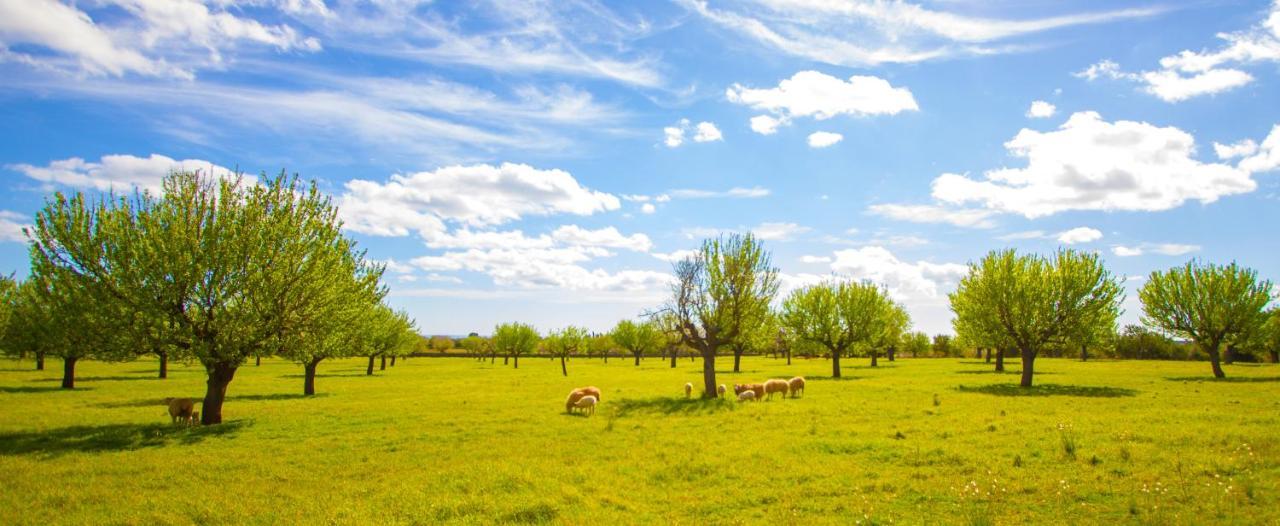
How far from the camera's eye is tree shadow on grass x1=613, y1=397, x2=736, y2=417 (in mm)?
28817

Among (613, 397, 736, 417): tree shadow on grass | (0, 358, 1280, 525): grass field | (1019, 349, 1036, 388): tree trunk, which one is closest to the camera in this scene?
(0, 358, 1280, 525): grass field

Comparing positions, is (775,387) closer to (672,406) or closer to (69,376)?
(672,406)

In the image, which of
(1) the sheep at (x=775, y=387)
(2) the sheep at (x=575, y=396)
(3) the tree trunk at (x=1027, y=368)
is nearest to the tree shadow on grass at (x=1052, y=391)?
(3) the tree trunk at (x=1027, y=368)

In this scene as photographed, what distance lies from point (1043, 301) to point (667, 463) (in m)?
35.2

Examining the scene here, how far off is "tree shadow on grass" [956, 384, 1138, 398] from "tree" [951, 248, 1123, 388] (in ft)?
4.94

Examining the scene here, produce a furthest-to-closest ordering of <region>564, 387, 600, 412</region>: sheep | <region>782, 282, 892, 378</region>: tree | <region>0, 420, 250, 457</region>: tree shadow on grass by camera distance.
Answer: <region>782, 282, 892, 378</region>: tree < <region>564, 387, 600, 412</region>: sheep < <region>0, 420, 250, 457</region>: tree shadow on grass

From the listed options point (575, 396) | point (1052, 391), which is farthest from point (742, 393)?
point (1052, 391)

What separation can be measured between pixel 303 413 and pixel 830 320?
1732 inches

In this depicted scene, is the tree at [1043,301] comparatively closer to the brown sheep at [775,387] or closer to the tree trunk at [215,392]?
the brown sheep at [775,387]

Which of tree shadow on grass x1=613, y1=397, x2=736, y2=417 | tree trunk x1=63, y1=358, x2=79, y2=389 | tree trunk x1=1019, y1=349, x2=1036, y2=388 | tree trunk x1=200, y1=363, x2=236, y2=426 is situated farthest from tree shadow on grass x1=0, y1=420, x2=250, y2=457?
tree trunk x1=1019, y1=349, x2=1036, y2=388

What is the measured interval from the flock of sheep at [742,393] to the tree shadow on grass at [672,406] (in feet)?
4.32

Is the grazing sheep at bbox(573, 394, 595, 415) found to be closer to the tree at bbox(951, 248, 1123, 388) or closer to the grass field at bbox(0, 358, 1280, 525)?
the grass field at bbox(0, 358, 1280, 525)

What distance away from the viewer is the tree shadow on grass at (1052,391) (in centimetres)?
3425

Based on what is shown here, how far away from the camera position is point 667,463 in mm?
17422
